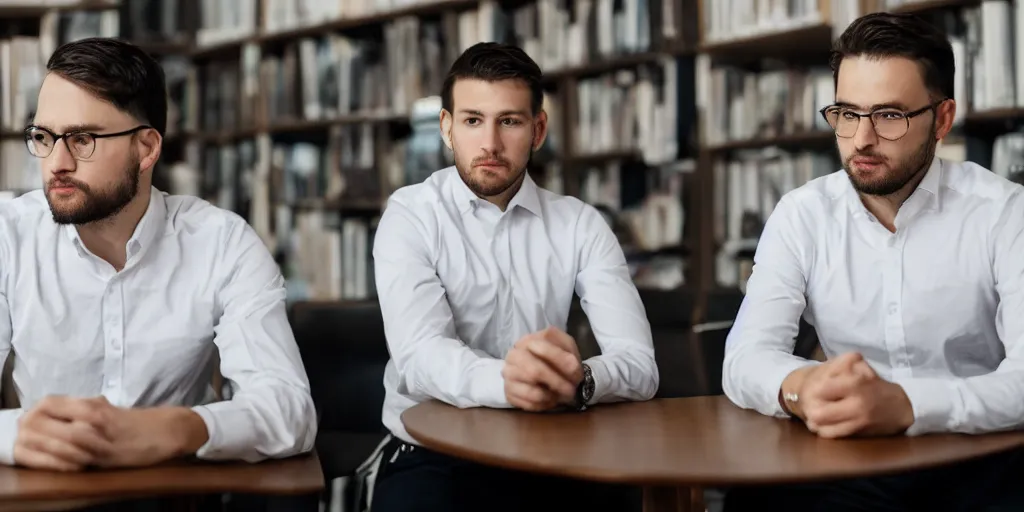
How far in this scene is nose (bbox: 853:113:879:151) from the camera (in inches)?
66.5

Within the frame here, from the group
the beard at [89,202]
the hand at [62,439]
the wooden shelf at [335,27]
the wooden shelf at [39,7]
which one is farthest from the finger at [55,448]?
the wooden shelf at [39,7]

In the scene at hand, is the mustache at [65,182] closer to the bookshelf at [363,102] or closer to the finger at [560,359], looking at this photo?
the finger at [560,359]

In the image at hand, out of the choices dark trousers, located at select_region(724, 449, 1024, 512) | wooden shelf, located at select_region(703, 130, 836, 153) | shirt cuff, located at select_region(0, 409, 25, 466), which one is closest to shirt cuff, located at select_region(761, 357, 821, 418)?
dark trousers, located at select_region(724, 449, 1024, 512)

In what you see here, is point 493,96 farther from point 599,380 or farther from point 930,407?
point 930,407

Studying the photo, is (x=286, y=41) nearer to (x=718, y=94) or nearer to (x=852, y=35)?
(x=718, y=94)

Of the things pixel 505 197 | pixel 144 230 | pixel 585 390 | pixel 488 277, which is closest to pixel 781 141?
pixel 505 197

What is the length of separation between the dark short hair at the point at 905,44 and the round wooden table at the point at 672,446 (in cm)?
65

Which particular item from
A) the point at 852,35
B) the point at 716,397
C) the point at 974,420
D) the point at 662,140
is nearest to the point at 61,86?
the point at 716,397

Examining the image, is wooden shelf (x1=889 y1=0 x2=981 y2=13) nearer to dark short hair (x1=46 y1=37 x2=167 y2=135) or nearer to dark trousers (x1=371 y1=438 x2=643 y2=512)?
dark trousers (x1=371 y1=438 x2=643 y2=512)

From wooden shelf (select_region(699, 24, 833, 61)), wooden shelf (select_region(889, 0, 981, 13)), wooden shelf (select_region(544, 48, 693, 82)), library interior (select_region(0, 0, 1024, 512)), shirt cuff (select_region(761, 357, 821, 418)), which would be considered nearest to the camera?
shirt cuff (select_region(761, 357, 821, 418))

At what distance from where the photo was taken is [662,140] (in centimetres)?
367

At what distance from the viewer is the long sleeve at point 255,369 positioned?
136cm

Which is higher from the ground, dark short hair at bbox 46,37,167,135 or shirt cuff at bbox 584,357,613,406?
dark short hair at bbox 46,37,167,135

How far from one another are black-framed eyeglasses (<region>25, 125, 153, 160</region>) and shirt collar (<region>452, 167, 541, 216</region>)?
68 cm
